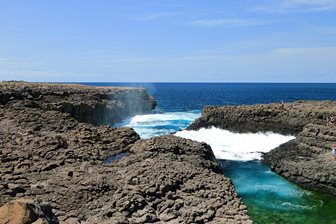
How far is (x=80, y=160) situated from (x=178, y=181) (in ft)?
20.3

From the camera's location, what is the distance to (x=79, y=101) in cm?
4794

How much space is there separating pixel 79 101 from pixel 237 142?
63.5 ft

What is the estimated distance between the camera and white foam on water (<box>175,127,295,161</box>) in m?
35.4

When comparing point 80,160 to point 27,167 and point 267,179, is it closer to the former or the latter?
point 27,167

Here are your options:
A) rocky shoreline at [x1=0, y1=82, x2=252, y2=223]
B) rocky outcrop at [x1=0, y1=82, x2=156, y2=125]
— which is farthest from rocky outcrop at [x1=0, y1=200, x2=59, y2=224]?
rocky outcrop at [x1=0, y1=82, x2=156, y2=125]

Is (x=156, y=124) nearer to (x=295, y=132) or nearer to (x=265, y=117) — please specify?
(x=265, y=117)

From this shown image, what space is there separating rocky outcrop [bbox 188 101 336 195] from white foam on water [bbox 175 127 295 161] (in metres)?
0.90

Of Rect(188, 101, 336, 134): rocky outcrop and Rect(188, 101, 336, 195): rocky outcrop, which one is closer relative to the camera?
Rect(188, 101, 336, 195): rocky outcrop

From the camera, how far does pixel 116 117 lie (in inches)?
2351

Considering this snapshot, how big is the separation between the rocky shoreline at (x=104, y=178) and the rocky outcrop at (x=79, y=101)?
29.1ft

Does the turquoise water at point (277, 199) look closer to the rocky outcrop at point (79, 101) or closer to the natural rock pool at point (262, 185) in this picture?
the natural rock pool at point (262, 185)

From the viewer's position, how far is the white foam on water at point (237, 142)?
3538cm

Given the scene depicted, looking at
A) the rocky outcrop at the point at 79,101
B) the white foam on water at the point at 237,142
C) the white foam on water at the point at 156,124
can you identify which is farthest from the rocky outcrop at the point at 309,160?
the rocky outcrop at the point at 79,101

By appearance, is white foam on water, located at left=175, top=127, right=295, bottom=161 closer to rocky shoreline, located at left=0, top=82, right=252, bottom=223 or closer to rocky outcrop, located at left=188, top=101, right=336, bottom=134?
rocky outcrop, located at left=188, top=101, right=336, bottom=134
